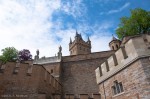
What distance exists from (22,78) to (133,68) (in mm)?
7082

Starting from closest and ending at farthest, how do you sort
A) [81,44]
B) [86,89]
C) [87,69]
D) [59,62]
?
[86,89]
[87,69]
[59,62]
[81,44]

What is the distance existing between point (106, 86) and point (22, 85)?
5671mm

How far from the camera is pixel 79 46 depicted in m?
48.7

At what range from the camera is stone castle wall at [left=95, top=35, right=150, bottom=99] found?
25.1 ft

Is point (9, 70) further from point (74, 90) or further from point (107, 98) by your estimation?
point (74, 90)

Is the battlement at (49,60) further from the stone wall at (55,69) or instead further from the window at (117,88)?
the window at (117,88)

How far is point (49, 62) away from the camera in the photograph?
24.1 metres

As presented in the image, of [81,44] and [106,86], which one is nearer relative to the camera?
[106,86]

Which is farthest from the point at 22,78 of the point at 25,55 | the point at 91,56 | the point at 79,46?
the point at 79,46

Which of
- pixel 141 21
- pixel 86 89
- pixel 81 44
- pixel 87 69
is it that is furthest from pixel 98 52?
pixel 81 44

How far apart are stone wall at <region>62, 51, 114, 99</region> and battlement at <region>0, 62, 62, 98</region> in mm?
9510

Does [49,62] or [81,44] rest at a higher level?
[81,44]

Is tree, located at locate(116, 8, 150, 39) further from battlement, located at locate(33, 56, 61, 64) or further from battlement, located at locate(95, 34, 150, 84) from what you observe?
battlement, located at locate(95, 34, 150, 84)

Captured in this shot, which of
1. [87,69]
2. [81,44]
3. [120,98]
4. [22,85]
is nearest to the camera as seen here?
[120,98]
